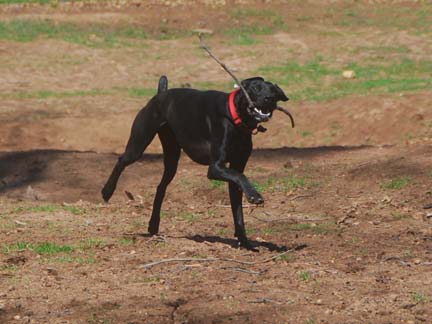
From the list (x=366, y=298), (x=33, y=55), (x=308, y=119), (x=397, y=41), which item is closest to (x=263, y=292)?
(x=366, y=298)

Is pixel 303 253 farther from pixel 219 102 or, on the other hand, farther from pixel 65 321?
pixel 65 321

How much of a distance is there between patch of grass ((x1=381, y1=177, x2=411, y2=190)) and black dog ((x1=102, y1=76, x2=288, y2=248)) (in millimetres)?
3068

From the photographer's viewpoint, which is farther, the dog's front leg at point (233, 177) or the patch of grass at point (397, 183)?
the patch of grass at point (397, 183)

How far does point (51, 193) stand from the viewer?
13086 millimetres

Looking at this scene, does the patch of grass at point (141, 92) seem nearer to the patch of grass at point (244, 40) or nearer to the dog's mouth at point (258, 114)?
the patch of grass at point (244, 40)

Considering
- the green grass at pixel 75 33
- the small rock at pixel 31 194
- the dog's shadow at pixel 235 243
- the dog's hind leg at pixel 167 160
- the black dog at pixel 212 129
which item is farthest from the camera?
the green grass at pixel 75 33

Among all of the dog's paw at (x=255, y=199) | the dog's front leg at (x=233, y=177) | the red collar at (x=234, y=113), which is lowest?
the dog's paw at (x=255, y=199)

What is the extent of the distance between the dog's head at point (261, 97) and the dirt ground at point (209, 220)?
1280 mm

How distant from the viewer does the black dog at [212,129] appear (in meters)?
8.46

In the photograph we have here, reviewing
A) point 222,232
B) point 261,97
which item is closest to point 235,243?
point 222,232

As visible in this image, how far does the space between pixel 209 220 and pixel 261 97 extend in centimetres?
295

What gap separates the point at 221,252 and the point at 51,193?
4654 millimetres

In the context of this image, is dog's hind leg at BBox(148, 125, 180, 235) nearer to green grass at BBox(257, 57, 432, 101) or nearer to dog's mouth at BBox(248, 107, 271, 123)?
dog's mouth at BBox(248, 107, 271, 123)

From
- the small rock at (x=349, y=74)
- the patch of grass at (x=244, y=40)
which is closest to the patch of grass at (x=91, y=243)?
the small rock at (x=349, y=74)
